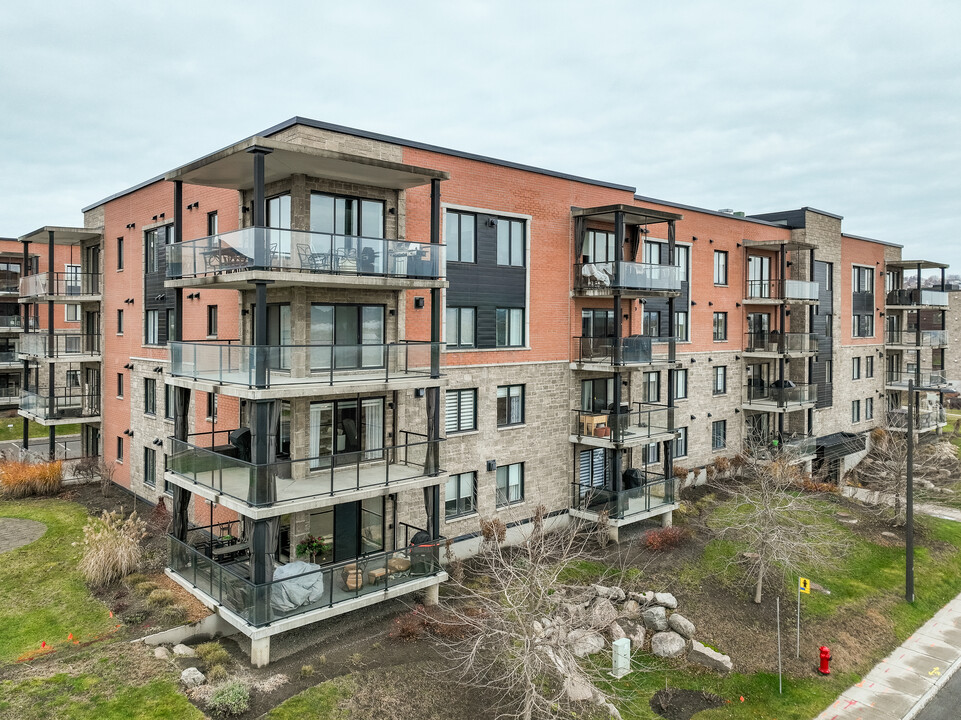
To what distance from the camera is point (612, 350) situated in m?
23.5


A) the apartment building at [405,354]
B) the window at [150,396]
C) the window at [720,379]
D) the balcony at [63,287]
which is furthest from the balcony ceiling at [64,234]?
the window at [720,379]

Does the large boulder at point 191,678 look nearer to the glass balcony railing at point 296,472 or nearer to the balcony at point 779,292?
the glass balcony railing at point 296,472

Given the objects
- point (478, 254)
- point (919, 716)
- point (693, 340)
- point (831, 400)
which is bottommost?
point (919, 716)

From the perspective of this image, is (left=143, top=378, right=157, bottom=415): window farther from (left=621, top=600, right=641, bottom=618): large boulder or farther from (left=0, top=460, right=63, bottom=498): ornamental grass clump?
(left=621, top=600, right=641, bottom=618): large boulder

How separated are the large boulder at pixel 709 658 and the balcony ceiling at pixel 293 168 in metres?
13.3

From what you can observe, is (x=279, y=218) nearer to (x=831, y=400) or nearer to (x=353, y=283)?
(x=353, y=283)

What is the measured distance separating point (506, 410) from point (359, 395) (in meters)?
6.03

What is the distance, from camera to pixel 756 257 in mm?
33219

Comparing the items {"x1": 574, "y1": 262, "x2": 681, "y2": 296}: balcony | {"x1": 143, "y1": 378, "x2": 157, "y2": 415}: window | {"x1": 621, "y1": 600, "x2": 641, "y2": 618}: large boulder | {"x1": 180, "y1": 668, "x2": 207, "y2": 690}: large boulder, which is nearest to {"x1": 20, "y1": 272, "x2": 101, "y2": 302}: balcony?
{"x1": 143, "y1": 378, "x2": 157, "y2": 415}: window

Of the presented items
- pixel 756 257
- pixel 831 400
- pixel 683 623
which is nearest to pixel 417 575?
pixel 683 623

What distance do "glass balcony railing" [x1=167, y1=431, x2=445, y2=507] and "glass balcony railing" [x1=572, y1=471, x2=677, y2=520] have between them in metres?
7.60

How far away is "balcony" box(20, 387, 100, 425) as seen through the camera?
1113 inches

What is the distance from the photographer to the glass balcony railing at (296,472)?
14.2 meters

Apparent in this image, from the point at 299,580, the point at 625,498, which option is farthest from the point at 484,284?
the point at 299,580
